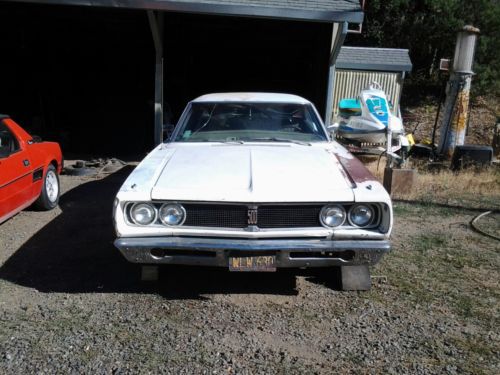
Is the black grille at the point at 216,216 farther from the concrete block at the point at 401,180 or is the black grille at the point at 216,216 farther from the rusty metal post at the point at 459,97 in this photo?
the rusty metal post at the point at 459,97

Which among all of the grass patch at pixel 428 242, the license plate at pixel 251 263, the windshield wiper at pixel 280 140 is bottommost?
the grass patch at pixel 428 242

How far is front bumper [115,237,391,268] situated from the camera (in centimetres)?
355

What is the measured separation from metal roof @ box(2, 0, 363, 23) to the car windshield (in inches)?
147

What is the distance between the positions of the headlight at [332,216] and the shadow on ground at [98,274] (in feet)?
2.61

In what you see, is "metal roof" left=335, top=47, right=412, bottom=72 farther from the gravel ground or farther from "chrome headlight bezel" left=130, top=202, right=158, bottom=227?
"chrome headlight bezel" left=130, top=202, right=158, bottom=227

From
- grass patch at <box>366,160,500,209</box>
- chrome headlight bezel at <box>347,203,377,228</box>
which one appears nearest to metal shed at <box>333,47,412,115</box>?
grass patch at <box>366,160,500,209</box>

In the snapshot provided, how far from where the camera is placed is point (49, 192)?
6438mm

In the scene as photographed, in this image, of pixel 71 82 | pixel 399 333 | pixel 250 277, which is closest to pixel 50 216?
pixel 250 277

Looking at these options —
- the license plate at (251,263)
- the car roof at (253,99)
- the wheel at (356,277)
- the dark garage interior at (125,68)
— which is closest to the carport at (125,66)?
the dark garage interior at (125,68)

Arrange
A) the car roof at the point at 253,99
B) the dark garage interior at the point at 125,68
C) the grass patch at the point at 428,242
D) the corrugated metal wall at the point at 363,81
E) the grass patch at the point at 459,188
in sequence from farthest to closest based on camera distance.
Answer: the corrugated metal wall at the point at 363,81
the dark garage interior at the point at 125,68
the grass patch at the point at 459,188
the car roof at the point at 253,99
the grass patch at the point at 428,242

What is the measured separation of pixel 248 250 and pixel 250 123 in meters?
2.03

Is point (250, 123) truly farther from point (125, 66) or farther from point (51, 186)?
point (125, 66)

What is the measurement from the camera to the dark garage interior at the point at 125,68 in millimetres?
13922

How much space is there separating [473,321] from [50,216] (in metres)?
4.93
